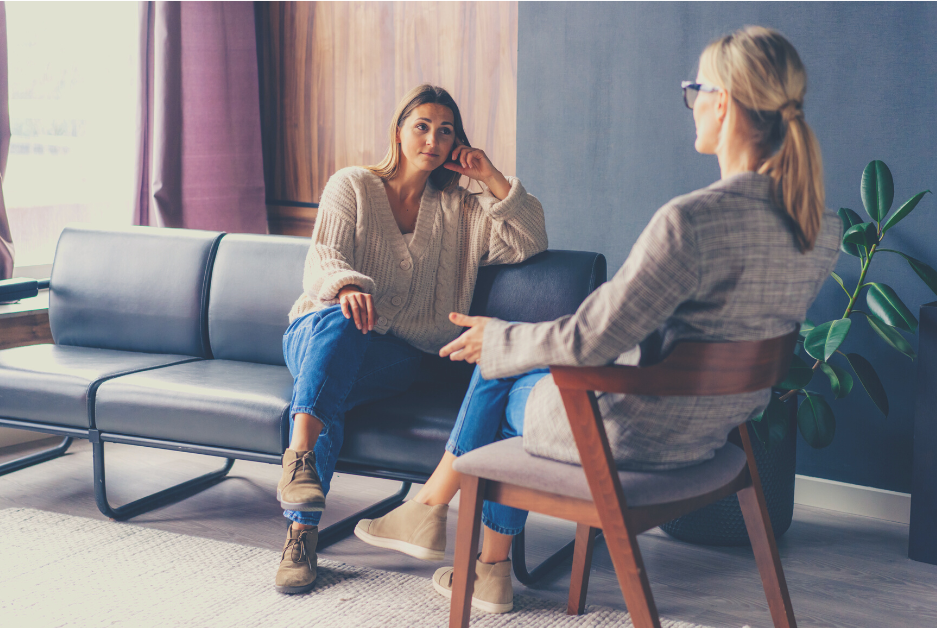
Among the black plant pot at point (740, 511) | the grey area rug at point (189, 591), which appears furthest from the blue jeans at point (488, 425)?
the black plant pot at point (740, 511)

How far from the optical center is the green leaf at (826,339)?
2111 mm

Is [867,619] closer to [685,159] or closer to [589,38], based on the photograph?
[685,159]

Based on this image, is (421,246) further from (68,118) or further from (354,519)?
(68,118)

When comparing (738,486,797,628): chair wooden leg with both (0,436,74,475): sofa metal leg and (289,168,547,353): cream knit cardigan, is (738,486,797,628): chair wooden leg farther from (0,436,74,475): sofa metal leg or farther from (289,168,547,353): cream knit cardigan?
(0,436,74,475): sofa metal leg

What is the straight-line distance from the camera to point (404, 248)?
2.32m

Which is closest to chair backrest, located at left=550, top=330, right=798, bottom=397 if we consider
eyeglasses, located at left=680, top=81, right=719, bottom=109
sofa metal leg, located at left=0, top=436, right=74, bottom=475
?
eyeglasses, located at left=680, top=81, right=719, bottom=109

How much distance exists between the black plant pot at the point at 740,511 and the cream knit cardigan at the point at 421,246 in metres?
0.85

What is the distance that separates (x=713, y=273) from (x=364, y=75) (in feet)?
8.19

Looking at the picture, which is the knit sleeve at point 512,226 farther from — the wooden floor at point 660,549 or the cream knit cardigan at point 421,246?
the wooden floor at point 660,549

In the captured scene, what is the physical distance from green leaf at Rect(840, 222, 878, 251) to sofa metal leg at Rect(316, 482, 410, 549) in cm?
149

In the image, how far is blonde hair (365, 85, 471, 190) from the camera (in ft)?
7.65

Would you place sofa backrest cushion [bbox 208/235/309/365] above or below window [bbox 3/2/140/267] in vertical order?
below

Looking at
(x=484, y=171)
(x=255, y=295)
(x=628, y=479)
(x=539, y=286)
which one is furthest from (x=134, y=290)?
(x=628, y=479)

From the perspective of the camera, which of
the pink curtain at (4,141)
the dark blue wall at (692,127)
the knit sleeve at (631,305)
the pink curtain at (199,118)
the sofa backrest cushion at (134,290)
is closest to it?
the knit sleeve at (631,305)
